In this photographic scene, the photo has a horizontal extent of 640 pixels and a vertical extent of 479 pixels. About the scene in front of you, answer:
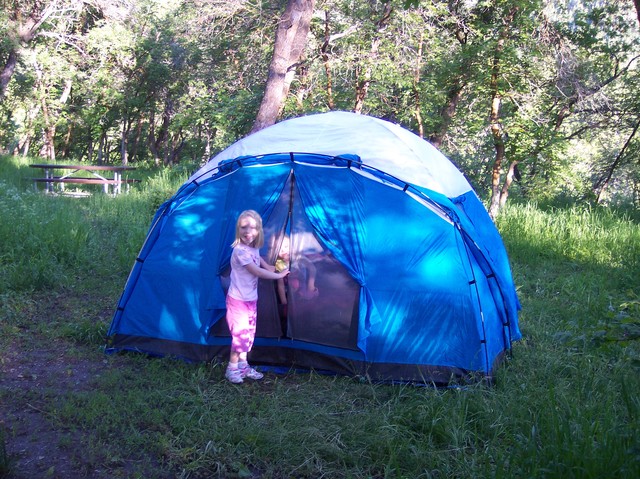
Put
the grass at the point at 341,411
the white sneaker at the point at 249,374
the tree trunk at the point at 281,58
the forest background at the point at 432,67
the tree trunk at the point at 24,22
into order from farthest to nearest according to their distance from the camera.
Answer: the tree trunk at the point at 24,22, the forest background at the point at 432,67, the tree trunk at the point at 281,58, the white sneaker at the point at 249,374, the grass at the point at 341,411

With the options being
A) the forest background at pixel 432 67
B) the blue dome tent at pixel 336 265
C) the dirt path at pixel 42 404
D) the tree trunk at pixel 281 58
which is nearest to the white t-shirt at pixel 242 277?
the blue dome tent at pixel 336 265

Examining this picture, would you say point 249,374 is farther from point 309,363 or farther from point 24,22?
point 24,22

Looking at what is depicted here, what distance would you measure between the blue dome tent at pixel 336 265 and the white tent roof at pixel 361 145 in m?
0.02

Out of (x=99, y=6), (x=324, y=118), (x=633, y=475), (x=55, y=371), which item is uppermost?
(x=99, y=6)

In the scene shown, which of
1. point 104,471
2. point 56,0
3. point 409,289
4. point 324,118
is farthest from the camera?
point 56,0

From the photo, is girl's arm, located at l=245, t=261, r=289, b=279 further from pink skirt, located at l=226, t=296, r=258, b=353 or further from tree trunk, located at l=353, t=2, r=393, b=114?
tree trunk, located at l=353, t=2, r=393, b=114

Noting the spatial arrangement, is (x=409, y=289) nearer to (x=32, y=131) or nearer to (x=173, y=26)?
(x=173, y=26)

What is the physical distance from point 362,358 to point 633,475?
2.44 metres

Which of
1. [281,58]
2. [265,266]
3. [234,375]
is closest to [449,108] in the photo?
[281,58]

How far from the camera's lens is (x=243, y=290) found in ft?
14.6

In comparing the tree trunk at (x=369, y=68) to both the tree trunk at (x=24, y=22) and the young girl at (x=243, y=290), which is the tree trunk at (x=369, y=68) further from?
the tree trunk at (x=24, y=22)

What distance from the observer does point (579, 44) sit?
13.3 meters

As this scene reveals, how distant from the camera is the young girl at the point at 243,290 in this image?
441 cm

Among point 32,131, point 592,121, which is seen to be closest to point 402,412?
point 592,121
